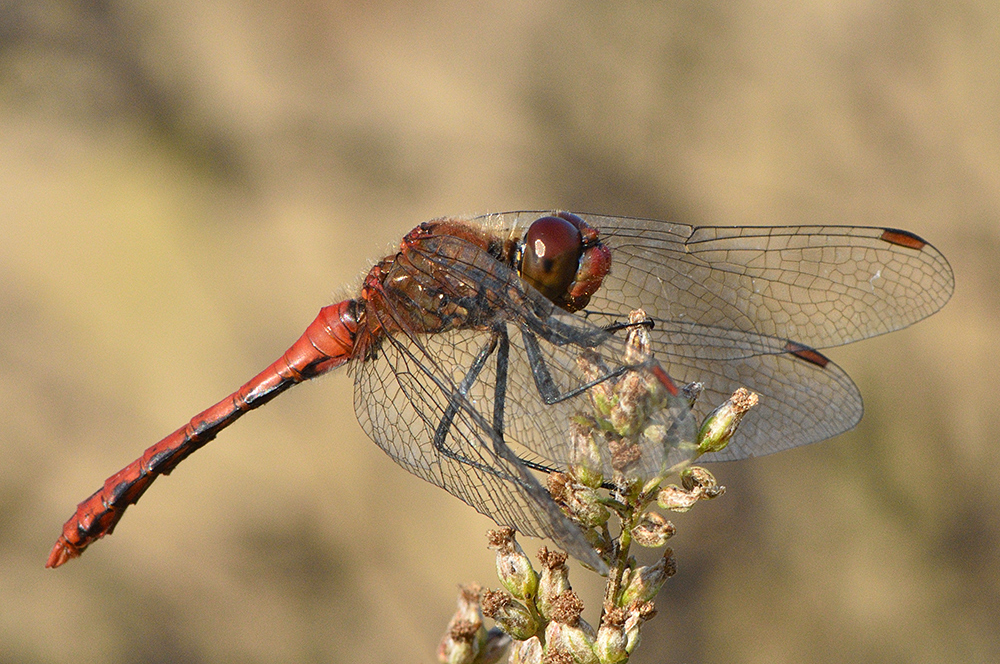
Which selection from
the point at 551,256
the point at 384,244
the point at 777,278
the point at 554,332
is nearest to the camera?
the point at 554,332

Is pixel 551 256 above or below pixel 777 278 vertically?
above

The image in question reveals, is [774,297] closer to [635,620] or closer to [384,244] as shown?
[635,620]

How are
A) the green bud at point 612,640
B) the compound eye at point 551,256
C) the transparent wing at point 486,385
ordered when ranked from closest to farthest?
the green bud at point 612,640 < the transparent wing at point 486,385 < the compound eye at point 551,256

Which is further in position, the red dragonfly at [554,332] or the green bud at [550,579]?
the red dragonfly at [554,332]

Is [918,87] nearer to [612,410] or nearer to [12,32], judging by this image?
[612,410]

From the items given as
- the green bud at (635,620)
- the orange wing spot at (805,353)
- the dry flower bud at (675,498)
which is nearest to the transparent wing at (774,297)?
the orange wing spot at (805,353)

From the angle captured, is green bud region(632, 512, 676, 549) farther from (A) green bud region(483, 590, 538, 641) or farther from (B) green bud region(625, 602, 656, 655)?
(A) green bud region(483, 590, 538, 641)

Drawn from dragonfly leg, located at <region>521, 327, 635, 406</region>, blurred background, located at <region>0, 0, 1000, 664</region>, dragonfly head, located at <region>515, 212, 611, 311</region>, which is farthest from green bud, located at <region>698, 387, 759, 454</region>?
blurred background, located at <region>0, 0, 1000, 664</region>

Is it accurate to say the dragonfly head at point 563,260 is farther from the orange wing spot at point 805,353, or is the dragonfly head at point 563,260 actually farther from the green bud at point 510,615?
the green bud at point 510,615

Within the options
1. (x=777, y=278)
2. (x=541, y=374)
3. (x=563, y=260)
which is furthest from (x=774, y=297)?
(x=541, y=374)
